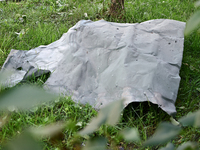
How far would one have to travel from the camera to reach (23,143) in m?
0.30

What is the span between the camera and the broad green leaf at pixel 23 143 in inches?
11.7

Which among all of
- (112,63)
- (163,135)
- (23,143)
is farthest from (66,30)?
(23,143)

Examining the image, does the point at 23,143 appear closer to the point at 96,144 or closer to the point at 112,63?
the point at 96,144

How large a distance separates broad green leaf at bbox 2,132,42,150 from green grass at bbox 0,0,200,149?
2.24ft

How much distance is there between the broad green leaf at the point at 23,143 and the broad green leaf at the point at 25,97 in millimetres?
44

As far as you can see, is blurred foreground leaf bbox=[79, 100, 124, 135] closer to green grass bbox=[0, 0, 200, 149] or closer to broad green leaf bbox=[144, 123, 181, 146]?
broad green leaf bbox=[144, 123, 181, 146]

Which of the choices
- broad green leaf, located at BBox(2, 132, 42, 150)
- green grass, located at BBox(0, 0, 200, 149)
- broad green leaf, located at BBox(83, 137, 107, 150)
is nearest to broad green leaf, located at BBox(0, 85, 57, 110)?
broad green leaf, located at BBox(2, 132, 42, 150)

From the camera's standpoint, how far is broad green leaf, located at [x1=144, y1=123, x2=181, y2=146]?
0.45 m

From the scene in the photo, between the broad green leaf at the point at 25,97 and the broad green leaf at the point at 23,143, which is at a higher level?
the broad green leaf at the point at 25,97

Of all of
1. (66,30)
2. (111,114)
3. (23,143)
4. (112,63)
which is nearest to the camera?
(23,143)

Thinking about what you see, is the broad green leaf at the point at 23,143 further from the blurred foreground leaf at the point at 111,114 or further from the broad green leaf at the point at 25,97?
the blurred foreground leaf at the point at 111,114

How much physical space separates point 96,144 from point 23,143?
165 millimetres

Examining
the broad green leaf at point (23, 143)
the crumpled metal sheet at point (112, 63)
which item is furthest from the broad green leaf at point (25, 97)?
the crumpled metal sheet at point (112, 63)

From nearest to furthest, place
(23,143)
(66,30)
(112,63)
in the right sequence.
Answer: (23,143)
(112,63)
(66,30)
